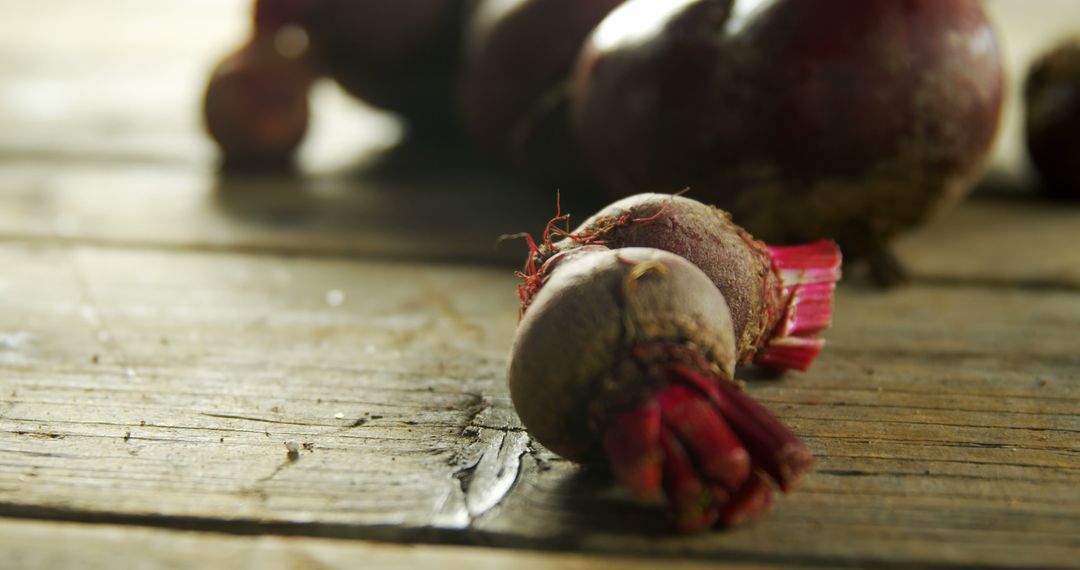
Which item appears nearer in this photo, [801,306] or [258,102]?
[801,306]

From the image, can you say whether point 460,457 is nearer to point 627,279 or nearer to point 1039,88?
point 627,279

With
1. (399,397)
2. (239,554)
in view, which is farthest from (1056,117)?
(239,554)

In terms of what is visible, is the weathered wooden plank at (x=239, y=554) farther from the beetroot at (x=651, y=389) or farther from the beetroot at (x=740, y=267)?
the beetroot at (x=740, y=267)

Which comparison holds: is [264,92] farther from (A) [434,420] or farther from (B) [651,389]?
(B) [651,389]

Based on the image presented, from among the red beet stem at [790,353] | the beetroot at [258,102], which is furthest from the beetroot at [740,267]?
the beetroot at [258,102]

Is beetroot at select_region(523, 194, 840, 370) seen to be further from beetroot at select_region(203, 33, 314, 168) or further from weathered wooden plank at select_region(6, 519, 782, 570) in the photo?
beetroot at select_region(203, 33, 314, 168)

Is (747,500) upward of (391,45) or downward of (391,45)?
downward

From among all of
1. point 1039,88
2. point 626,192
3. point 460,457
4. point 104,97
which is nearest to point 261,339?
point 460,457
